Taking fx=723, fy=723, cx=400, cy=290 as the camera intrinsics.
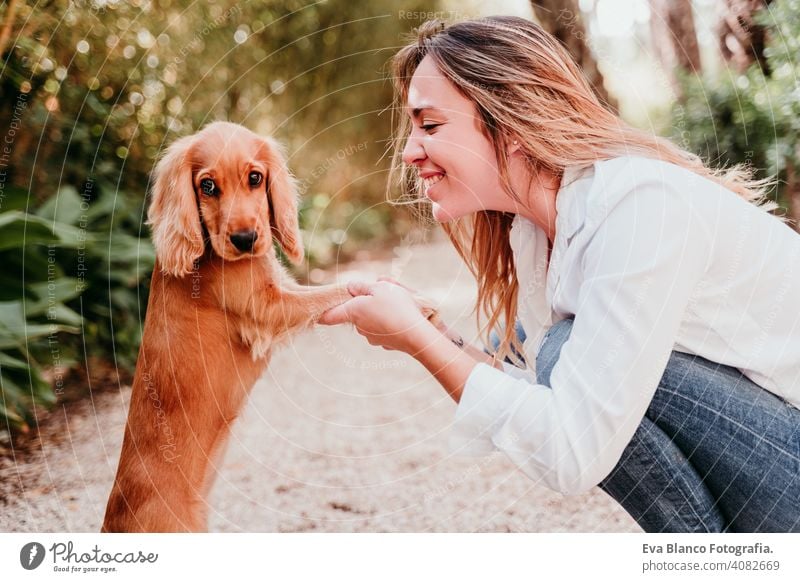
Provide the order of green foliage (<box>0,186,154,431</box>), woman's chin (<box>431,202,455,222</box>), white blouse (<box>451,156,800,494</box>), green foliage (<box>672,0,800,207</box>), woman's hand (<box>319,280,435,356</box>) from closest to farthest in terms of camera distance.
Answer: white blouse (<box>451,156,800,494</box>) < woman's hand (<box>319,280,435,356</box>) < woman's chin (<box>431,202,455,222</box>) < green foliage (<box>0,186,154,431</box>) < green foliage (<box>672,0,800,207</box>)

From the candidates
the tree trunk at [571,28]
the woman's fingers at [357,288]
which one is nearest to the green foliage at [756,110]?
the tree trunk at [571,28]

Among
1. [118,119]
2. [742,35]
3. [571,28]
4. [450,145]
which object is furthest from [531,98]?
[118,119]

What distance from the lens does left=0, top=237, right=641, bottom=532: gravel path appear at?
2.21 meters

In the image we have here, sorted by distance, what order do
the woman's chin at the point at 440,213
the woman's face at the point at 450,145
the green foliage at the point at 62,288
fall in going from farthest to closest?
the green foliage at the point at 62,288 → the woman's chin at the point at 440,213 → the woman's face at the point at 450,145

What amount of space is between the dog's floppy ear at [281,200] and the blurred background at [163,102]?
688 millimetres

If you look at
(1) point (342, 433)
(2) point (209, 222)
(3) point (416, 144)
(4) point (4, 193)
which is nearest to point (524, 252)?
(3) point (416, 144)

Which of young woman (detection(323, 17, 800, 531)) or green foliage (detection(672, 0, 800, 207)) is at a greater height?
green foliage (detection(672, 0, 800, 207))

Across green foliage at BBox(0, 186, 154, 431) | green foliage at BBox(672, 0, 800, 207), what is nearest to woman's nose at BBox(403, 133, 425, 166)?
green foliage at BBox(0, 186, 154, 431)

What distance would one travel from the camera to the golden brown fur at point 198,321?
→ 5.16ft

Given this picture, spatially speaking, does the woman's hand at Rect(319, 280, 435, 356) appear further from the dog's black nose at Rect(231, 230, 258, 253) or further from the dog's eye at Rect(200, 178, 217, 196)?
the dog's eye at Rect(200, 178, 217, 196)

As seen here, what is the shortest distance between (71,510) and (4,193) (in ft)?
3.85

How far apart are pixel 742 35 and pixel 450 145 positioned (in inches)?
76.5

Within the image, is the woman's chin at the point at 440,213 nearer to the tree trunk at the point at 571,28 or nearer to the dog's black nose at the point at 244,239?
the dog's black nose at the point at 244,239

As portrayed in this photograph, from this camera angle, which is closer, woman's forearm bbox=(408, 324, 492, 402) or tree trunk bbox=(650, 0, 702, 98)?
woman's forearm bbox=(408, 324, 492, 402)
